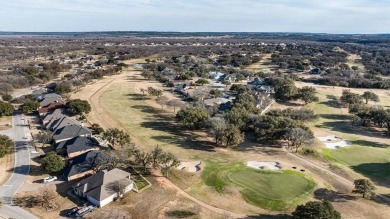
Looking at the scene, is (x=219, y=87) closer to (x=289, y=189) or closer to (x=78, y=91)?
(x=78, y=91)

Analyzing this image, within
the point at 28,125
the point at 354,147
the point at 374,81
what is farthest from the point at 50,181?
the point at 374,81

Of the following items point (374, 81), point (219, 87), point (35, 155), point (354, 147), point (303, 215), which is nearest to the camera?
point (303, 215)

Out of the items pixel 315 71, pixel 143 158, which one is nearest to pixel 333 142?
pixel 143 158

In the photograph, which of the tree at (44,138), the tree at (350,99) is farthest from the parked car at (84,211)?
the tree at (350,99)

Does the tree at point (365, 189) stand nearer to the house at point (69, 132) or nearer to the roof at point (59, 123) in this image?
the house at point (69, 132)

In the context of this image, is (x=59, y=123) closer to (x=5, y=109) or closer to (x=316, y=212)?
(x=5, y=109)

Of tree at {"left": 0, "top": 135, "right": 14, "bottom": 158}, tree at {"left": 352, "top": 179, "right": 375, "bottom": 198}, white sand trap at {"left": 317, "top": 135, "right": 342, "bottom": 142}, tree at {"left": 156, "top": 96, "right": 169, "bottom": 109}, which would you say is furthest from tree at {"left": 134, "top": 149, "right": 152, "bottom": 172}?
tree at {"left": 156, "top": 96, "right": 169, "bottom": 109}
